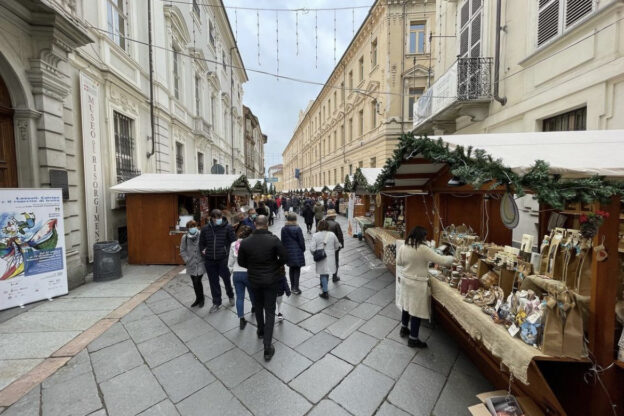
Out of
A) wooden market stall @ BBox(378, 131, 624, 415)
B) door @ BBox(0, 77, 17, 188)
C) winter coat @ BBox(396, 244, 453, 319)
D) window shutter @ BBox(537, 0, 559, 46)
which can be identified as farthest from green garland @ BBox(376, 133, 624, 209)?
door @ BBox(0, 77, 17, 188)

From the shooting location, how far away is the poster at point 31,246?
4.33 m

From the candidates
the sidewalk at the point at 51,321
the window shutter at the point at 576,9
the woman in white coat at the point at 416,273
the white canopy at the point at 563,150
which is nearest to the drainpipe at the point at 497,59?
the window shutter at the point at 576,9

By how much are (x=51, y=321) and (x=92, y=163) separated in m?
4.14

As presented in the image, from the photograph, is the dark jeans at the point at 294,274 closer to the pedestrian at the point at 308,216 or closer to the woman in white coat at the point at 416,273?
the woman in white coat at the point at 416,273

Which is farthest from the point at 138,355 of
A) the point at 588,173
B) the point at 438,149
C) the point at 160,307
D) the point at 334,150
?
the point at 334,150

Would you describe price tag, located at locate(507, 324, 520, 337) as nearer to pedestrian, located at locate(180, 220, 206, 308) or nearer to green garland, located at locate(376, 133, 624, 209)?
green garland, located at locate(376, 133, 624, 209)

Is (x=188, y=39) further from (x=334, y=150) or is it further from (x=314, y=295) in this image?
(x=334, y=150)

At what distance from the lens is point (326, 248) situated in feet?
17.1

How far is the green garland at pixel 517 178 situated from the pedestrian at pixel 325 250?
2.46 metres

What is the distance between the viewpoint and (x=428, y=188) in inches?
215

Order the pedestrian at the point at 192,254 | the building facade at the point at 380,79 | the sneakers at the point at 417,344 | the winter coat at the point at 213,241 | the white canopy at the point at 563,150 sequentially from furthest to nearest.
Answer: the building facade at the point at 380,79 < the pedestrian at the point at 192,254 < the winter coat at the point at 213,241 < the sneakers at the point at 417,344 < the white canopy at the point at 563,150

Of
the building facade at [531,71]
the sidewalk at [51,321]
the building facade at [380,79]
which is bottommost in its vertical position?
the sidewalk at [51,321]

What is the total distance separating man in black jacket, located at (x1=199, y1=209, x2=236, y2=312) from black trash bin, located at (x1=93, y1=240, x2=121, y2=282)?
3293mm

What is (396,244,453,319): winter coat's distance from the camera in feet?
10.6
